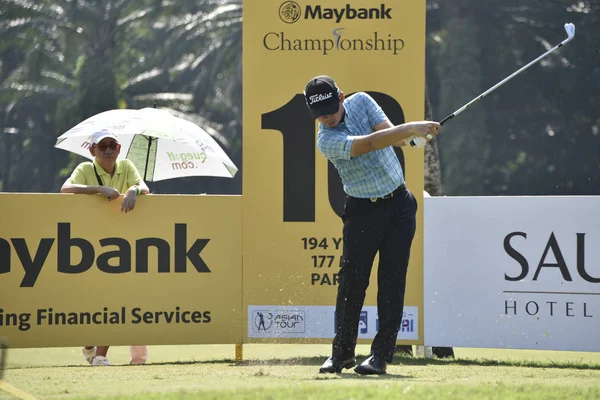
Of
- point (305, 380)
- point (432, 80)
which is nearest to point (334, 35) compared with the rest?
point (305, 380)

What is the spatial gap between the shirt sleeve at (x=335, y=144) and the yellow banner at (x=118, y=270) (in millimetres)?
2129

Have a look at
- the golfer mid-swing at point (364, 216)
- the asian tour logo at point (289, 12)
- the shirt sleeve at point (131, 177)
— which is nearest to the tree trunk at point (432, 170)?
the asian tour logo at point (289, 12)

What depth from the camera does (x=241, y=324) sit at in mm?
9000

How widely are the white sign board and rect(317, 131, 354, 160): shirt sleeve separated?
2.34m

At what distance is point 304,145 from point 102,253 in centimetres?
185

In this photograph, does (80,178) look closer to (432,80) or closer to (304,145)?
(304,145)

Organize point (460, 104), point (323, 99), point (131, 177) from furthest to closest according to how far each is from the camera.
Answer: point (460, 104), point (131, 177), point (323, 99)

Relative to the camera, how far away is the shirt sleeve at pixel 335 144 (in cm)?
684

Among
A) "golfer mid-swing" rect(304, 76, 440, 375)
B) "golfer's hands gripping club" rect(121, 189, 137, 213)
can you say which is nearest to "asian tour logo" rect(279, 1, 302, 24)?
"golfer's hands gripping club" rect(121, 189, 137, 213)

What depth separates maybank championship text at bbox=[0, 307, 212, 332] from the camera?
348 inches

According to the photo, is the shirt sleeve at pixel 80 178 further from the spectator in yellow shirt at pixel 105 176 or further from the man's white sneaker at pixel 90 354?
the man's white sneaker at pixel 90 354

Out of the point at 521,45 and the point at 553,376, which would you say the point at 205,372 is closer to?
the point at 553,376

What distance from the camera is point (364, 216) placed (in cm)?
720

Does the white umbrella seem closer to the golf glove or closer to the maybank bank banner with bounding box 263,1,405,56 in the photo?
the maybank bank banner with bounding box 263,1,405,56
